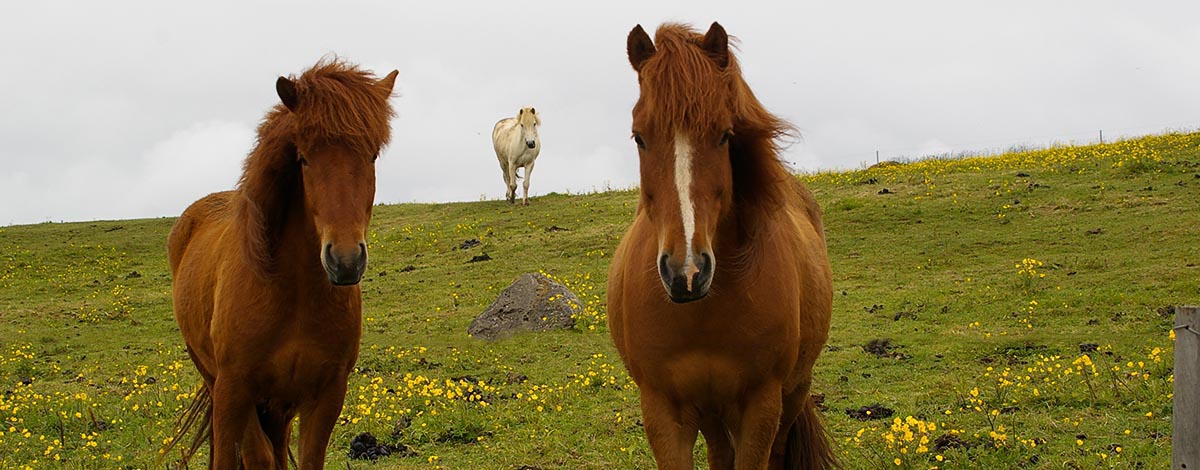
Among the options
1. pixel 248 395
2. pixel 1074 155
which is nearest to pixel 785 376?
pixel 248 395

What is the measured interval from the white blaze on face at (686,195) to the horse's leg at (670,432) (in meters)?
1.02

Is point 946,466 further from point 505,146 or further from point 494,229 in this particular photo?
point 505,146

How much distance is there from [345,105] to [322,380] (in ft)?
4.90

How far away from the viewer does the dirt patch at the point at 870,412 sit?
7.31 m

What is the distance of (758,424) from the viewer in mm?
4059

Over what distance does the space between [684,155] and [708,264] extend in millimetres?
421

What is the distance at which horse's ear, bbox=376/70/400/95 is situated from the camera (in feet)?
16.6

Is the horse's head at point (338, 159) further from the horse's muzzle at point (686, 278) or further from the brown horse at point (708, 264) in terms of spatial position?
the horse's muzzle at point (686, 278)

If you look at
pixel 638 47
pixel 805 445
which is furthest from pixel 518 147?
A: pixel 638 47

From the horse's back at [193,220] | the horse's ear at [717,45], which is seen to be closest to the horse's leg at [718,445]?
the horse's ear at [717,45]

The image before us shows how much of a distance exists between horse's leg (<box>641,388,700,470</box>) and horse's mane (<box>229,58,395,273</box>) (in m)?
1.85

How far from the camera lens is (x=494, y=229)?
70.4ft

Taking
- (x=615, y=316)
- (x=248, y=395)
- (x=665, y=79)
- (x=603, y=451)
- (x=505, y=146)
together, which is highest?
(x=505, y=146)

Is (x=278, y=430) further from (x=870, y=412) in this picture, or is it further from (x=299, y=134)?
(x=870, y=412)
